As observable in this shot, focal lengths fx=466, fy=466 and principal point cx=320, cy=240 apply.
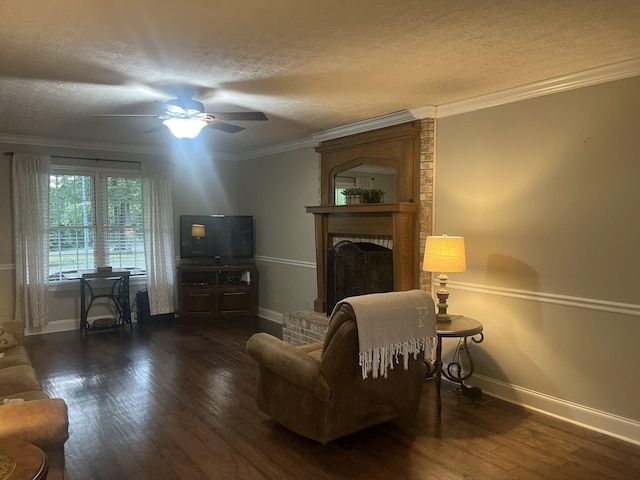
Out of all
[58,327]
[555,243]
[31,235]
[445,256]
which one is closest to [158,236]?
[31,235]

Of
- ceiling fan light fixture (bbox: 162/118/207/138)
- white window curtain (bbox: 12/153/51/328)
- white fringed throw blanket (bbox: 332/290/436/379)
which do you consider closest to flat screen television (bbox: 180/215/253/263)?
white window curtain (bbox: 12/153/51/328)

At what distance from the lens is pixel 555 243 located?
11.6 ft

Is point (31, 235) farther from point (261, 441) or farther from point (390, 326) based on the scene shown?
point (390, 326)

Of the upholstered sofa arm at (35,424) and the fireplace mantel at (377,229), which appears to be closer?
the upholstered sofa arm at (35,424)

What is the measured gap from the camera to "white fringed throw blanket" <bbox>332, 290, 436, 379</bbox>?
2842 millimetres

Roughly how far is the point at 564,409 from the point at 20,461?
349cm

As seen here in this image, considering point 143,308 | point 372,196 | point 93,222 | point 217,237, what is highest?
point 372,196

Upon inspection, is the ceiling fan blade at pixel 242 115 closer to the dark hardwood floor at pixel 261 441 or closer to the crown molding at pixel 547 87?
the crown molding at pixel 547 87

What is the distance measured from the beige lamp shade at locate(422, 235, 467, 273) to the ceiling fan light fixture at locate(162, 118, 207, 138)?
2128 mm

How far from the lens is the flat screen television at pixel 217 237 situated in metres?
6.87

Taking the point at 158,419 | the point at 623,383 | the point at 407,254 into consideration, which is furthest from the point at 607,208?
the point at 158,419

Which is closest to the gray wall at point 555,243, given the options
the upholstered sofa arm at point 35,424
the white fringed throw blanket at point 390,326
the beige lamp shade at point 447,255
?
the beige lamp shade at point 447,255

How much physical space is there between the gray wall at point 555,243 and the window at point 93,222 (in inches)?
178

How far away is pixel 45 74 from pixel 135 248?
146 inches
